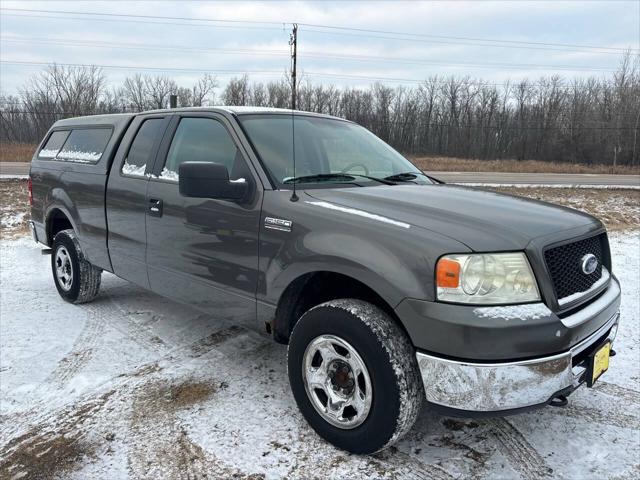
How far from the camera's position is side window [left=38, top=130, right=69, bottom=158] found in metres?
5.22

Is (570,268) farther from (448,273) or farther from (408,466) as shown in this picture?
(408,466)

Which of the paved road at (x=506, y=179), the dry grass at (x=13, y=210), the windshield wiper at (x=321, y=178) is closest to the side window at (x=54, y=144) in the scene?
the windshield wiper at (x=321, y=178)

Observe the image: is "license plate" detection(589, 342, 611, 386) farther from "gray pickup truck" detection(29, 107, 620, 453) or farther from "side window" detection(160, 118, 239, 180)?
"side window" detection(160, 118, 239, 180)

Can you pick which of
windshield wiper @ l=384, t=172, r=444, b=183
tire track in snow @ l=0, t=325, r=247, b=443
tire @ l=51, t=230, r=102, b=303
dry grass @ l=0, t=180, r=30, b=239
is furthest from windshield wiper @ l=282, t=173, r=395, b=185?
dry grass @ l=0, t=180, r=30, b=239

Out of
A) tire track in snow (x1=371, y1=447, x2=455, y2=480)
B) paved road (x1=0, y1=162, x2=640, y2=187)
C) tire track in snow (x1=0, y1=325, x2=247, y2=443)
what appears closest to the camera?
tire track in snow (x1=371, y1=447, x2=455, y2=480)

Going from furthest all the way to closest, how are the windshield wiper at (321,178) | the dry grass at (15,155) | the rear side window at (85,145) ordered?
1. the dry grass at (15,155)
2. the rear side window at (85,145)
3. the windshield wiper at (321,178)

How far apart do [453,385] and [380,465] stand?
678 mm

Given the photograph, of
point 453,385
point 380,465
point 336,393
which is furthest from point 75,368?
point 453,385

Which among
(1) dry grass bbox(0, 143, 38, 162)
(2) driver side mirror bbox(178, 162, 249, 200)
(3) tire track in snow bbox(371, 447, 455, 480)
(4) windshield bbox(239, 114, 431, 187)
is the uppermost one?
(1) dry grass bbox(0, 143, 38, 162)

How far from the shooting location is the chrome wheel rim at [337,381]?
8.14ft

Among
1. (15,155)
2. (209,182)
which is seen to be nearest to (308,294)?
(209,182)

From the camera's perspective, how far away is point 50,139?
5.47m

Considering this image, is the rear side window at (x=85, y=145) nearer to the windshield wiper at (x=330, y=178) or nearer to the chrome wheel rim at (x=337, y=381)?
the windshield wiper at (x=330, y=178)

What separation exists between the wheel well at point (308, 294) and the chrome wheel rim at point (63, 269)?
3034mm
